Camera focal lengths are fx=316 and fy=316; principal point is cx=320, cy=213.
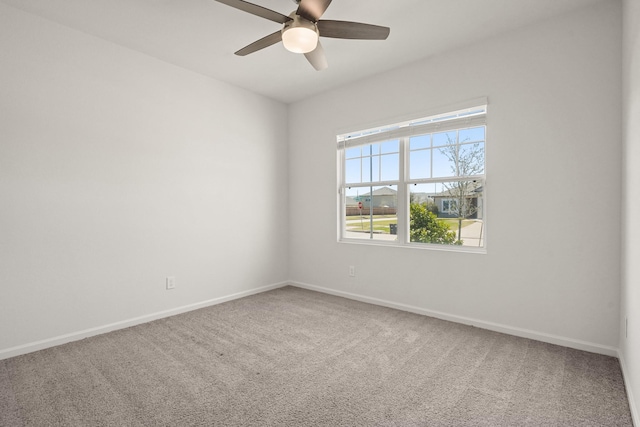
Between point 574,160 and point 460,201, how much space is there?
962 mm

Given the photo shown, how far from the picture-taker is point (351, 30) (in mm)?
2129

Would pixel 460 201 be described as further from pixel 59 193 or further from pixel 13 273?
pixel 13 273

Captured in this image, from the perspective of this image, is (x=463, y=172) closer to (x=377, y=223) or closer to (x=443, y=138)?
(x=443, y=138)

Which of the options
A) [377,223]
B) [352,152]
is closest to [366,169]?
[352,152]

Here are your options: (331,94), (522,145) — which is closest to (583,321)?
(522,145)

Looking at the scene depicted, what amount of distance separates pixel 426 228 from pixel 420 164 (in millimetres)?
699

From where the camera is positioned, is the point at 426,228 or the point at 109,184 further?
the point at 426,228

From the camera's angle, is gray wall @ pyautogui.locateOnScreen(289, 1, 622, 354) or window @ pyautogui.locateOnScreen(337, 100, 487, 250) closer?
gray wall @ pyautogui.locateOnScreen(289, 1, 622, 354)

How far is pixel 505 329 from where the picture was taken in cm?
279

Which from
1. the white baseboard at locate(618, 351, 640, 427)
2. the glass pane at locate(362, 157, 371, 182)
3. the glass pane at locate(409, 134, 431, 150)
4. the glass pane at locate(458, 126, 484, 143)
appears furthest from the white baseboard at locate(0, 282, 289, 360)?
the white baseboard at locate(618, 351, 640, 427)

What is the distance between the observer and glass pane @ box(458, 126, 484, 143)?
9.92 feet

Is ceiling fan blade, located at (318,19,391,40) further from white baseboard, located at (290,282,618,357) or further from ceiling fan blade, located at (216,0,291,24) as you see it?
white baseboard, located at (290,282,618,357)

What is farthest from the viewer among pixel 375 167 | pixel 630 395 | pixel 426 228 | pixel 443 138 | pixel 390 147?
pixel 375 167

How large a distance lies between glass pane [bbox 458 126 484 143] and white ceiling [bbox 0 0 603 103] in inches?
31.4
